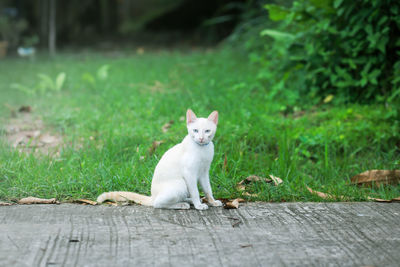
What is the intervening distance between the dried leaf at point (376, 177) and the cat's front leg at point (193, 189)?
1372mm

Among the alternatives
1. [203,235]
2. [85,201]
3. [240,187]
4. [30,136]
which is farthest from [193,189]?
[30,136]

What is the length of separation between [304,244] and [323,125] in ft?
8.04

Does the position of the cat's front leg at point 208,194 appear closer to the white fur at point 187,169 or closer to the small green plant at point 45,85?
the white fur at point 187,169

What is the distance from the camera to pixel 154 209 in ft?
9.59

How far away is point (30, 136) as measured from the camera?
176 inches

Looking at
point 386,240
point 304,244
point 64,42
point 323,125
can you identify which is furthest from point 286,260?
point 64,42

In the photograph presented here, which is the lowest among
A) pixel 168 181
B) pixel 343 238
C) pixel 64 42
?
pixel 343 238

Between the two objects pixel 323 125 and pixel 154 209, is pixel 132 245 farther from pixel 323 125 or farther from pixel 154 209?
pixel 323 125

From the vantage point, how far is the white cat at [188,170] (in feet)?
9.37

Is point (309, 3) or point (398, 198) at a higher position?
point (309, 3)

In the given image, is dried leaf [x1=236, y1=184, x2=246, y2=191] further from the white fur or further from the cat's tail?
the cat's tail

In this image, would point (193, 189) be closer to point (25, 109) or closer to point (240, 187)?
point (240, 187)

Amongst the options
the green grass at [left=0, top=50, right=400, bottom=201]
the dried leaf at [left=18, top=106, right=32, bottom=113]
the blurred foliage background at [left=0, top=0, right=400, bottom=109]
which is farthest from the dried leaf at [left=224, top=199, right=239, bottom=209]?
the dried leaf at [left=18, top=106, right=32, bottom=113]

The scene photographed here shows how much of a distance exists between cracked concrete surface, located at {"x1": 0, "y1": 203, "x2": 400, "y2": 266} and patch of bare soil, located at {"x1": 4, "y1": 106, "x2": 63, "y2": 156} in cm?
121
